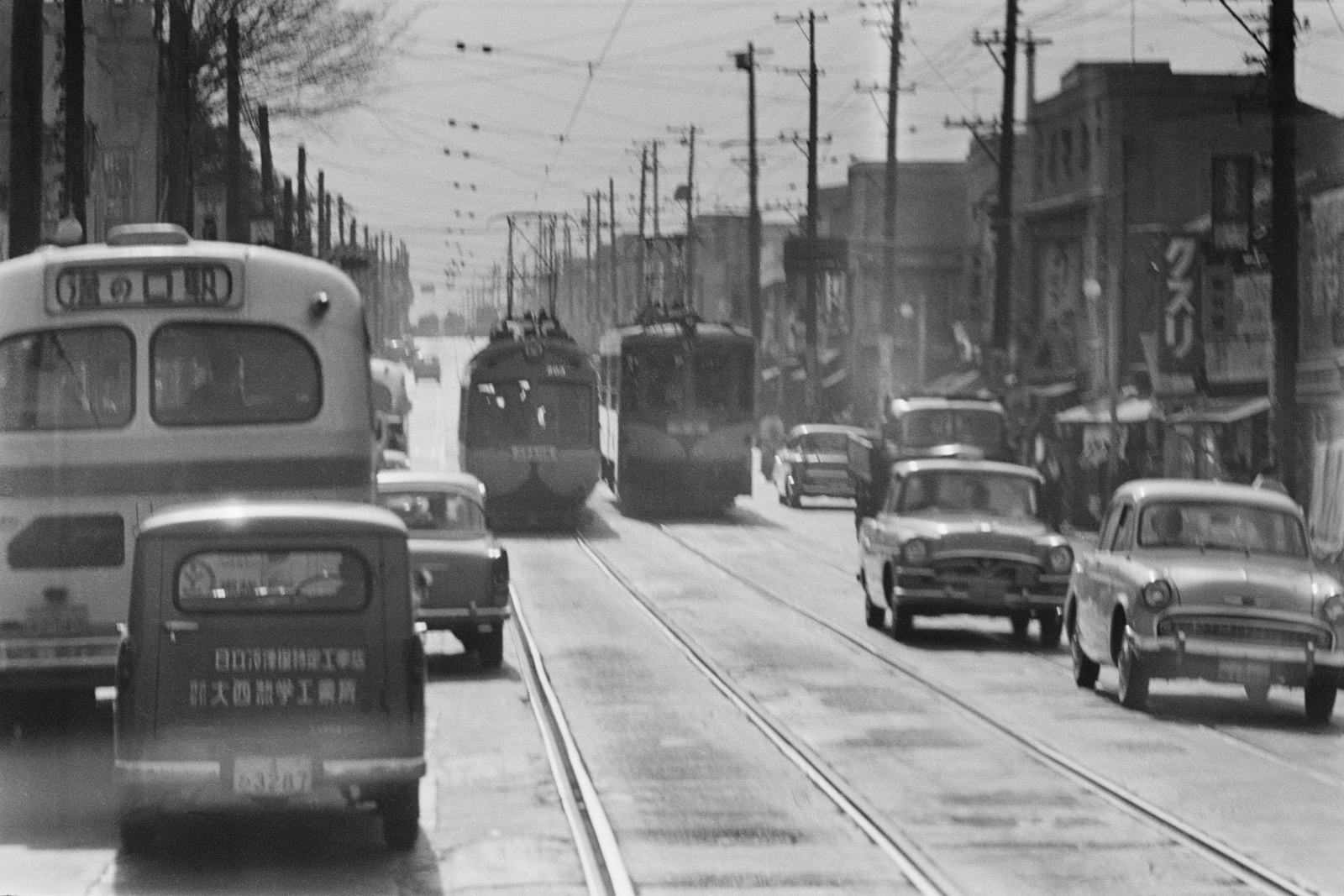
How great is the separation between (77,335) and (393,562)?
4123 millimetres

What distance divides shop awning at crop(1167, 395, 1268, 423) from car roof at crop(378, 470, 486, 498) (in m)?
22.8

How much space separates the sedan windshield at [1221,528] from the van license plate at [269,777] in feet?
30.4

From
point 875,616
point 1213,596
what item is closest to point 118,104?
point 875,616

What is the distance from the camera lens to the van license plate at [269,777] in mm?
11562

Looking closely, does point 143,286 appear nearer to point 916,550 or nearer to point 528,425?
point 916,550

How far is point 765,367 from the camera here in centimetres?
10381

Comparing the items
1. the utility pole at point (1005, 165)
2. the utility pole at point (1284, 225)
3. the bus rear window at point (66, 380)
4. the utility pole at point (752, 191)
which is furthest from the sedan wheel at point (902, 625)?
the utility pole at point (752, 191)

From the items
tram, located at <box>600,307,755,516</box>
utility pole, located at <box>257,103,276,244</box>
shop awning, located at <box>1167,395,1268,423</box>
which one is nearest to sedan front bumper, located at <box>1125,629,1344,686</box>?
shop awning, located at <box>1167,395,1268,423</box>

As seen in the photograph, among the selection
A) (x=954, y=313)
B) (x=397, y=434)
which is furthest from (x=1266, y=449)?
(x=954, y=313)

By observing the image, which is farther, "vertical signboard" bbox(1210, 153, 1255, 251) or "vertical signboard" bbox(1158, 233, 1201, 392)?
"vertical signboard" bbox(1158, 233, 1201, 392)

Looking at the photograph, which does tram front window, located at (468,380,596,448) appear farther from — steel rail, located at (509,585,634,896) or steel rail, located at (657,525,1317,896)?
steel rail, located at (509,585,634,896)

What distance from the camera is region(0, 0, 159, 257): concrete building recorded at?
173 ft

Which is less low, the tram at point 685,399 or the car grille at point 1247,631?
the tram at point 685,399

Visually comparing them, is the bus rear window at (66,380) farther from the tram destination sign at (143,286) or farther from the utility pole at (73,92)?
the utility pole at (73,92)
